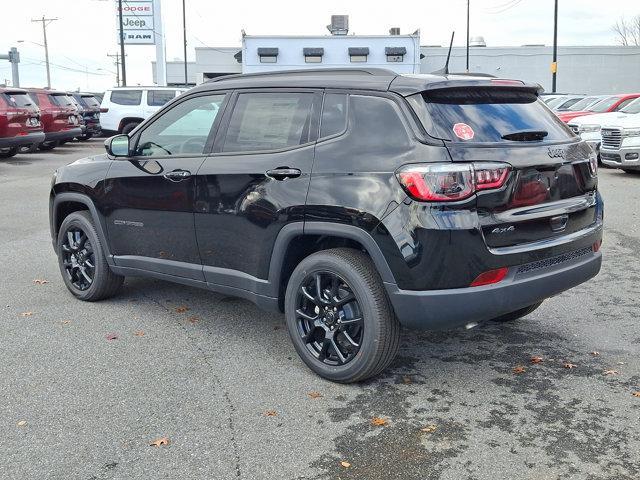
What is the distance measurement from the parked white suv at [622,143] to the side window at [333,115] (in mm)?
11374

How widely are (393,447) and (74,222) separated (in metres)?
3.65

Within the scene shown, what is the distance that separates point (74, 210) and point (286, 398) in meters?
3.13

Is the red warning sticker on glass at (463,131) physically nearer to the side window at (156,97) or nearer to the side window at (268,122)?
the side window at (268,122)

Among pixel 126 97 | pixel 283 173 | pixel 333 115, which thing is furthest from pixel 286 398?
pixel 126 97

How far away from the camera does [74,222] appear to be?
5949mm

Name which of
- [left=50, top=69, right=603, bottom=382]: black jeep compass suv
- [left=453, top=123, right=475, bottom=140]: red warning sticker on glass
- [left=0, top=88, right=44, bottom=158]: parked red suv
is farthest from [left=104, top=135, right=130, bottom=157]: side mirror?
[left=0, top=88, right=44, bottom=158]: parked red suv

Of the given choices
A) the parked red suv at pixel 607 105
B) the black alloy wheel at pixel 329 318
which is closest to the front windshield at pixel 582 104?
the parked red suv at pixel 607 105

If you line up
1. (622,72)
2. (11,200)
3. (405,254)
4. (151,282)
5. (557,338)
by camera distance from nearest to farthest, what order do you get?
(405,254) → (557,338) → (151,282) → (11,200) → (622,72)

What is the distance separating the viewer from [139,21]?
56469mm

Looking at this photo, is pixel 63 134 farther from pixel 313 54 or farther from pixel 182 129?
pixel 182 129

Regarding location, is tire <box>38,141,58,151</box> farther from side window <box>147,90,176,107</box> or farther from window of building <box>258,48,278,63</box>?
window of building <box>258,48,278,63</box>

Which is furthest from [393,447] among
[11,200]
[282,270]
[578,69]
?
[578,69]

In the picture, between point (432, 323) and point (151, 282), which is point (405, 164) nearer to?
point (432, 323)

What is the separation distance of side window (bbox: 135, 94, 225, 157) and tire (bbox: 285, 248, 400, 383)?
4.30ft
